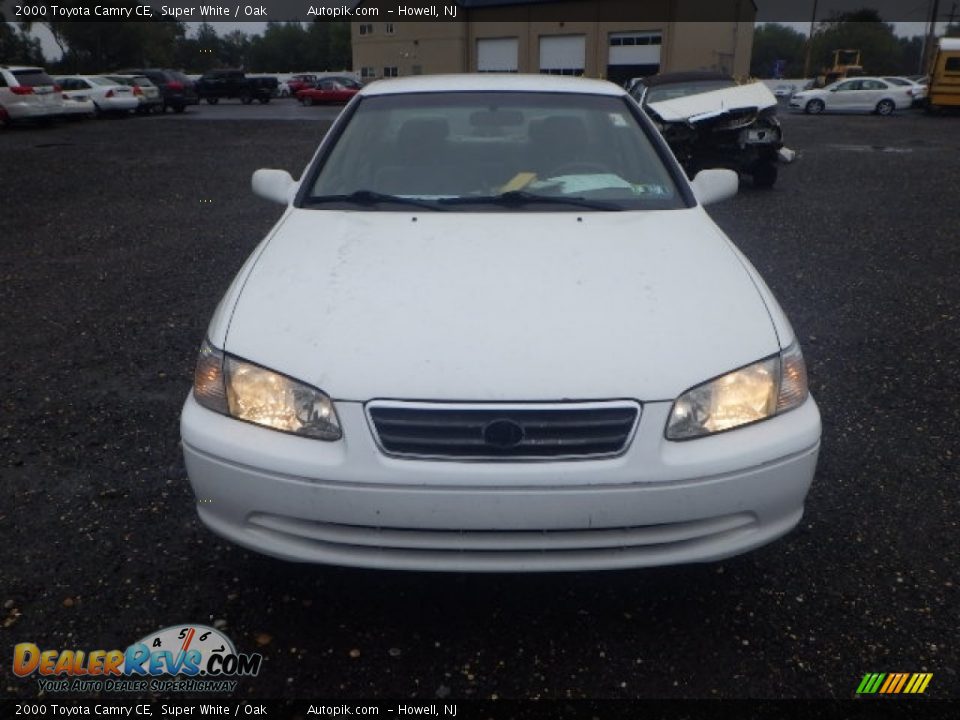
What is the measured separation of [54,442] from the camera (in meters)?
3.27

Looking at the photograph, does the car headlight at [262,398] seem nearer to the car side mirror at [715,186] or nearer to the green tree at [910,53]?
the car side mirror at [715,186]

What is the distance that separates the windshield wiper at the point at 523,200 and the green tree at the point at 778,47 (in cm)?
9505

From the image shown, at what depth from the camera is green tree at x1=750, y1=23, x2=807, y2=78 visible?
297 ft

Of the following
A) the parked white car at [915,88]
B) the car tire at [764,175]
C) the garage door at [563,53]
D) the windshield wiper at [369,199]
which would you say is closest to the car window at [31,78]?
the car tire at [764,175]

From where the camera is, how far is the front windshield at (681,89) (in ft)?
34.4

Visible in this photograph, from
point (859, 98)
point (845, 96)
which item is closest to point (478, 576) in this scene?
point (859, 98)

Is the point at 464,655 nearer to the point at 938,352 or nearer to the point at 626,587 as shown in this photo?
the point at 626,587

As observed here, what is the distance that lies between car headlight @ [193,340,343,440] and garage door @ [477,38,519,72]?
146 ft

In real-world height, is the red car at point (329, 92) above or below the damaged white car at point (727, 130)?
below

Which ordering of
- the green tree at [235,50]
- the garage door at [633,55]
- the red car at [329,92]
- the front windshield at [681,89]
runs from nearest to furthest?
1. the front windshield at [681,89]
2. the red car at [329,92]
3. the garage door at [633,55]
4. the green tree at [235,50]

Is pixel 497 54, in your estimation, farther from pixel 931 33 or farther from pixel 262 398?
pixel 262 398

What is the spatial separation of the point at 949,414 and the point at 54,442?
13.1 feet

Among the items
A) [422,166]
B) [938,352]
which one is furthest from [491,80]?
→ [938,352]

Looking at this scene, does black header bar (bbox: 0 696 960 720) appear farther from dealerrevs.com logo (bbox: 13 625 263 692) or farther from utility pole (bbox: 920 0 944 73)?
utility pole (bbox: 920 0 944 73)
